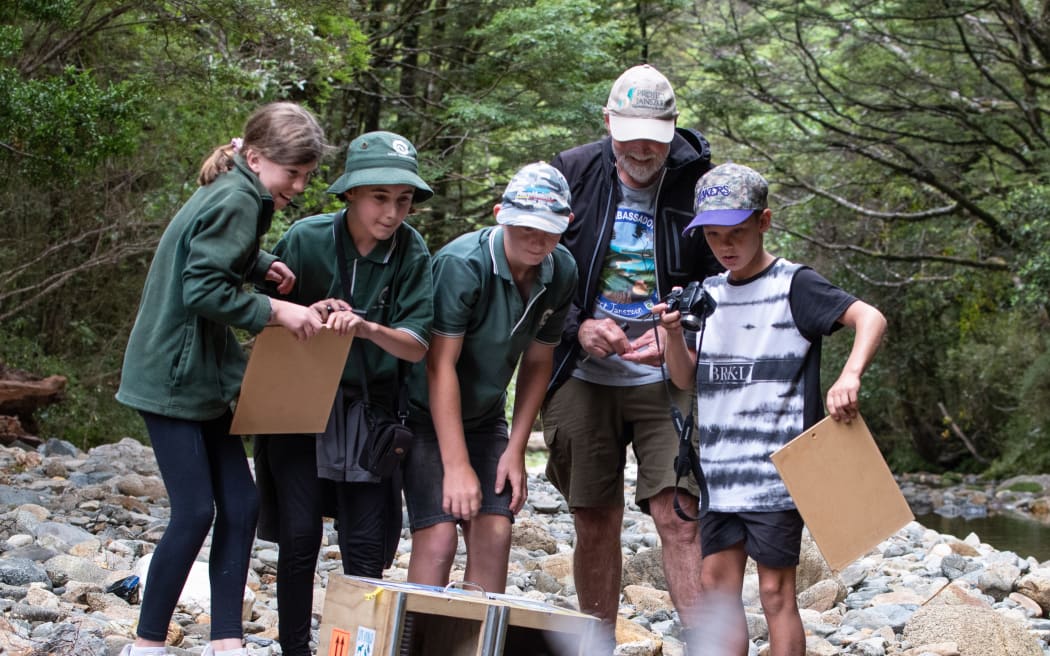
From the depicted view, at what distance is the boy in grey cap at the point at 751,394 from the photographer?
338 centimetres

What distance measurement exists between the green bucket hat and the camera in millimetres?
863

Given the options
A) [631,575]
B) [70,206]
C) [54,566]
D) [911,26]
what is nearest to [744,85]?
[911,26]

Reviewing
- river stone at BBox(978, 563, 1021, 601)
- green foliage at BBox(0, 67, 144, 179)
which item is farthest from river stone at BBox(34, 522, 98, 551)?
river stone at BBox(978, 563, 1021, 601)

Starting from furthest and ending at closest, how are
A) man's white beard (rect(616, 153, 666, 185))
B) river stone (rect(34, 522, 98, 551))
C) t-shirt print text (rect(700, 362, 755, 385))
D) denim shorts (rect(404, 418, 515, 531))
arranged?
river stone (rect(34, 522, 98, 551))
man's white beard (rect(616, 153, 666, 185))
denim shorts (rect(404, 418, 515, 531))
t-shirt print text (rect(700, 362, 755, 385))

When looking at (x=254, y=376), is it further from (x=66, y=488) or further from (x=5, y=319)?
(x=5, y=319)

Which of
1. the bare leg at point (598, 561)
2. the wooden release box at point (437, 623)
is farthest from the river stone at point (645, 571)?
the wooden release box at point (437, 623)

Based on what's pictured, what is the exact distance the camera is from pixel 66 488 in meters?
7.74

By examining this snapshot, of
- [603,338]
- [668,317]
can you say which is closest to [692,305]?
[668,317]

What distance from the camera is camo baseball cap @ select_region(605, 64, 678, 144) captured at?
392 centimetres

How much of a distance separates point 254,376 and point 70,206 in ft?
27.7

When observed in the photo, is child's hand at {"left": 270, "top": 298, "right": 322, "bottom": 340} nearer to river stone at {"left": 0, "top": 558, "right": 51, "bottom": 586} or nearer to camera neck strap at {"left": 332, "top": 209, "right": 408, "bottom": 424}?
camera neck strap at {"left": 332, "top": 209, "right": 408, "bottom": 424}

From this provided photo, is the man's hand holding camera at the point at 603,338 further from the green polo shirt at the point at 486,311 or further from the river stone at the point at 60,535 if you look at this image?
the river stone at the point at 60,535

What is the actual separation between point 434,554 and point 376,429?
0.44 meters

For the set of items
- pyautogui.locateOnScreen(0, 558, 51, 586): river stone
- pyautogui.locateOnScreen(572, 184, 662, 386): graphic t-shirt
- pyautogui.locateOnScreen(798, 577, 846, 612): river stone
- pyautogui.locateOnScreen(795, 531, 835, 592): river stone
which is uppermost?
pyautogui.locateOnScreen(572, 184, 662, 386): graphic t-shirt
